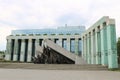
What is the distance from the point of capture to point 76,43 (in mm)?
43812

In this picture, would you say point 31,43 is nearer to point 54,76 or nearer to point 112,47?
point 112,47

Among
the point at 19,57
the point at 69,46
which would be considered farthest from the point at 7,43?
the point at 69,46

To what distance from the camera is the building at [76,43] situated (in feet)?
64.8

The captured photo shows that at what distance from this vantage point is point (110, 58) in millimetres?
19391

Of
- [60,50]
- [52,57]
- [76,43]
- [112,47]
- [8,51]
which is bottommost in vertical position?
[52,57]

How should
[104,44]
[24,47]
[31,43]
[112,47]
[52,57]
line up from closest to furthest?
[112,47]
[104,44]
[52,57]
[31,43]
[24,47]

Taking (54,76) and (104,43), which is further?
(104,43)

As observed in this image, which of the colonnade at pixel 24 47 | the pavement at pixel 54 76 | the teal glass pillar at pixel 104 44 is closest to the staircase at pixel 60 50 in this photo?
the teal glass pillar at pixel 104 44

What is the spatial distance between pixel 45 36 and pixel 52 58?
17.6m

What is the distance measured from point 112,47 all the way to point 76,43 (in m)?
24.7

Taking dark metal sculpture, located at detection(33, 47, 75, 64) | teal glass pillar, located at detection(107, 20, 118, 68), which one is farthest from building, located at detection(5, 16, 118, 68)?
dark metal sculpture, located at detection(33, 47, 75, 64)

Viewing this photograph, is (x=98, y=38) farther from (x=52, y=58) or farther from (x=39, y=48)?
(x=39, y=48)

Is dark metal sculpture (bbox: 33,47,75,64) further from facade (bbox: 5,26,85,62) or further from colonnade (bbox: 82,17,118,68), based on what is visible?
facade (bbox: 5,26,85,62)

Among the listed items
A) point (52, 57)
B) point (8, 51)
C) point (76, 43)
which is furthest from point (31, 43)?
point (52, 57)
